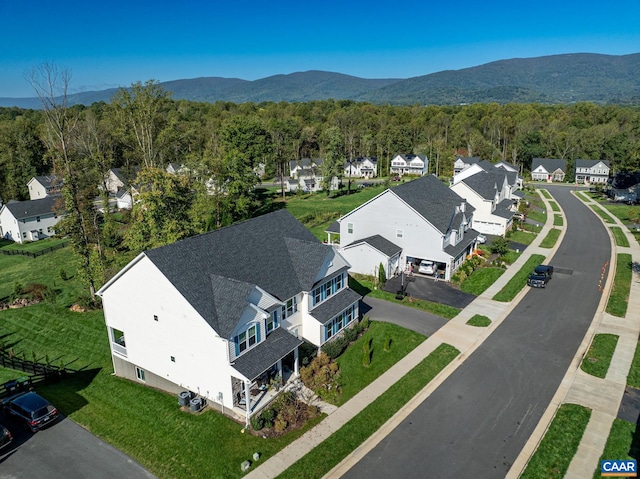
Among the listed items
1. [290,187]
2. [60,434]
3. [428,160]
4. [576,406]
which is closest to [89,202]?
[60,434]

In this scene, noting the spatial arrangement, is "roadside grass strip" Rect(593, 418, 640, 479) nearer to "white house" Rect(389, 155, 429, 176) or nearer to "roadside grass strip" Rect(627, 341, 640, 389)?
"roadside grass strip" Rect(627, 341, 640, 389)

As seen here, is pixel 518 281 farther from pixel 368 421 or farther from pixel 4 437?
pixel 4 437

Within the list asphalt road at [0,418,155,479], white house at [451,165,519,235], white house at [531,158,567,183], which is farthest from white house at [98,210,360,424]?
white house at [531,158,567,183]

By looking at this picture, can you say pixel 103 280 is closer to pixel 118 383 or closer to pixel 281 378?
pixel 118 383

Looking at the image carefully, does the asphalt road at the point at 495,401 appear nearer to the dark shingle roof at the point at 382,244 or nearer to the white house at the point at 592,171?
the dark shingle roof at the point at 382,244

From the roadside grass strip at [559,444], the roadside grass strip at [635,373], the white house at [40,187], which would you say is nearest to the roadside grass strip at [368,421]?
the roadside grass strip at [559,444]

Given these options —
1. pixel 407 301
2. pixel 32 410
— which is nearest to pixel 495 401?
pixel 407 301

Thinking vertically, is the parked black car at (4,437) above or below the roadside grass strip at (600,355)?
above
